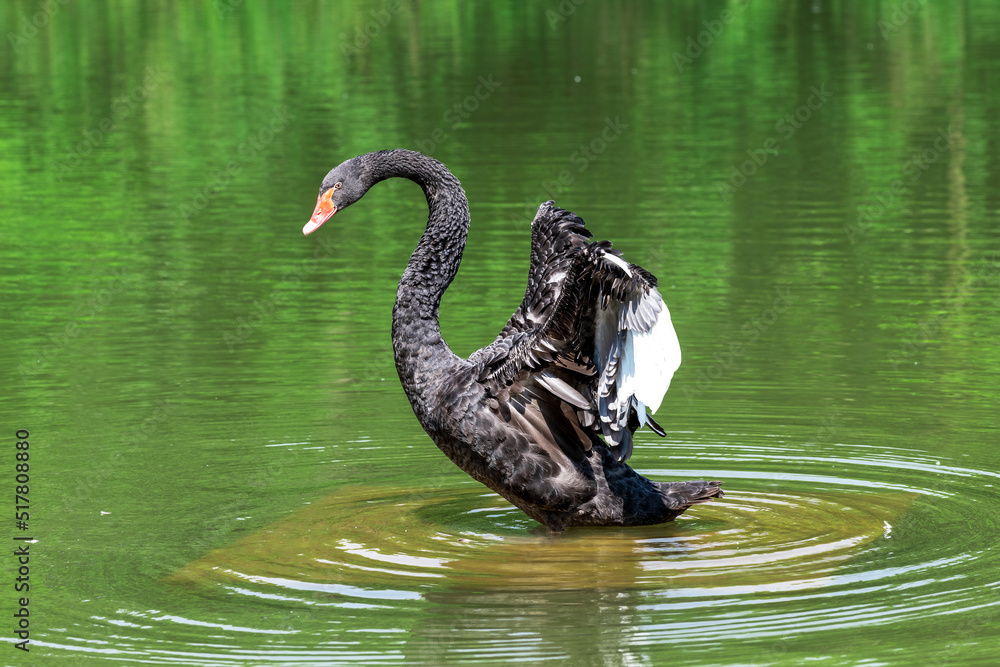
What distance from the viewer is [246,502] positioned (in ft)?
26.1

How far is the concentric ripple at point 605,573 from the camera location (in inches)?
235

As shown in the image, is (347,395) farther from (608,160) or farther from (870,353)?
(608,160)

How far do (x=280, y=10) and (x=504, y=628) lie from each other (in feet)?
119

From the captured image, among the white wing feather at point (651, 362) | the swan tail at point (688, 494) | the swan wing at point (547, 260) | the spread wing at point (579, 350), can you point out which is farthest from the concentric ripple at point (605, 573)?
the swan wing at point (547, 260)

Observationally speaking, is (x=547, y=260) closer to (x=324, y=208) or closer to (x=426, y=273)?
(x=426, y=273)

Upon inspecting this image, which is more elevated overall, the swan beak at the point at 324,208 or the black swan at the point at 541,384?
the swan beak at the point at 324,208

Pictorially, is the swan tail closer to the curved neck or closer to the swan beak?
the curved neck

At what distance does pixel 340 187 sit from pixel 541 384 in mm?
1465

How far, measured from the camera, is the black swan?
6.88 m

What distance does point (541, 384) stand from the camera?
7172mm

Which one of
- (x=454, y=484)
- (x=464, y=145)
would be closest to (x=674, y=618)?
(x=454, y=484)

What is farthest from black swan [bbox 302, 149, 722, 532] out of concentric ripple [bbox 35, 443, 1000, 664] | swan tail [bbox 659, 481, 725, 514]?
concentric ripple [bbox 35, 443, 1000, 664]

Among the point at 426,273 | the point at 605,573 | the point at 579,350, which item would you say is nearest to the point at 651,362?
the point at 579,350

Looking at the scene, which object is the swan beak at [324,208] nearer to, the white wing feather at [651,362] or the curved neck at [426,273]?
the curved neck at [426,273]
